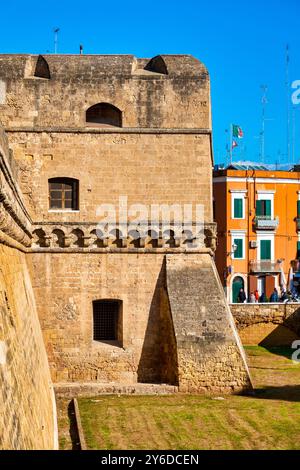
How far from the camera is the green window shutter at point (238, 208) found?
42.0 meters

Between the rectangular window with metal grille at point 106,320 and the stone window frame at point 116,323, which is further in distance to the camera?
the rectangular window with metal grille at point 106,320

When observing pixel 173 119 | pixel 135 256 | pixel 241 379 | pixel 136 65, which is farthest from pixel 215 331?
pixel 136 65

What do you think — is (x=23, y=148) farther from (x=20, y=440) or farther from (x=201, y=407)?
(x=20, y=440)

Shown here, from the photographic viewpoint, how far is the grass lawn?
14.6 metres

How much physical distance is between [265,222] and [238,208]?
1.51m

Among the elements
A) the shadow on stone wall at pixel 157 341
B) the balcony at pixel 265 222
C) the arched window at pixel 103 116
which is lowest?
the shadow on stone wall at pixel 157 341

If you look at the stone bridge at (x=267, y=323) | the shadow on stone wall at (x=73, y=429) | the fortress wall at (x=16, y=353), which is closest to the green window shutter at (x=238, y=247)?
the stone bridge at (x=267, y=323)

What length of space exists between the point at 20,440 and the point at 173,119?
11820 mm

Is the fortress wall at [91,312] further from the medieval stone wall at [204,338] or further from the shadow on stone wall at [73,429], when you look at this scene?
the shadow on stone wall at [73,429]

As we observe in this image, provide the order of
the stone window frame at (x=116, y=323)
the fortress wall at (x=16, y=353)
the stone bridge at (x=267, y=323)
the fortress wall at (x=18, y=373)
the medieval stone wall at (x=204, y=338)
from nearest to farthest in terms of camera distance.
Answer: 1. the fortress wall at (x=18, y=373)
2. the fortress wall at (x=16, y=353)
3. the medieval stone wall at (x=204, y=338)
4. the stone window frame at (x=116, y=323)
5. the stone bridge at (x=267, y=323)

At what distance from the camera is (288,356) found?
89.4 feet

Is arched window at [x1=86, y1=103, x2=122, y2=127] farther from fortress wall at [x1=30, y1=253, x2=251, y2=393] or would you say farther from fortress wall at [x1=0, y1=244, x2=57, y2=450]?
fortress wall at [x1=0, y1=244, x2=57, y2=450]

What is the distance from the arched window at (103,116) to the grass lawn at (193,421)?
6161mm

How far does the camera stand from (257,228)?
4238 centimetres
